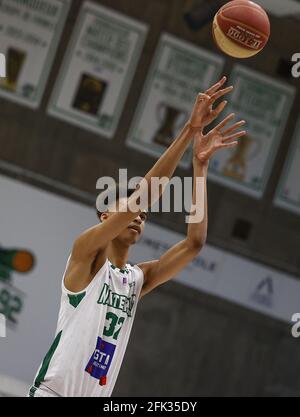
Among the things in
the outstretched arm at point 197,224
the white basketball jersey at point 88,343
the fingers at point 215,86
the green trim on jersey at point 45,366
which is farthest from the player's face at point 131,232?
the fingers at point 215,86

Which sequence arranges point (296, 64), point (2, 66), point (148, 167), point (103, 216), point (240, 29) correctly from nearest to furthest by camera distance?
point (103, 216) → point (240, 29) → point (2, 66) → point (148, 167) → point (296, 64)

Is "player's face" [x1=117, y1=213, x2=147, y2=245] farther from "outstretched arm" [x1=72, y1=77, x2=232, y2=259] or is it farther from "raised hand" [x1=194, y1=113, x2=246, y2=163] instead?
"raised hand" [x1=194, y1=113, x2=246, y2=163]

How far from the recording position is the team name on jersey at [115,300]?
5.27m

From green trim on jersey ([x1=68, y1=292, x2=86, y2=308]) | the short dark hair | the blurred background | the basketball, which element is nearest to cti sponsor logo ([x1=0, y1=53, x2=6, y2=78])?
the blurred background

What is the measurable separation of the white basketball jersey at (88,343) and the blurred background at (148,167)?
5964 millimetres

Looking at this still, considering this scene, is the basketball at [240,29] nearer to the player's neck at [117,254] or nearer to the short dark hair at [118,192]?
the short dark hair at [118,192]

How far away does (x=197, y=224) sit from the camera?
5.45m

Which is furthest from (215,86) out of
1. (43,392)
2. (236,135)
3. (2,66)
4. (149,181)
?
(2,66)

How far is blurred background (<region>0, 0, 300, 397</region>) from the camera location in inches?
447

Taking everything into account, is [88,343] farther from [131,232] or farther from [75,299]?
[131,232]

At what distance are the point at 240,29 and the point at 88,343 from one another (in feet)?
7.53

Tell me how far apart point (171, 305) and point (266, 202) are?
1.68 metres

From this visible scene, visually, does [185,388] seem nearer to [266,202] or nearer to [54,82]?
[266,202]
